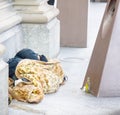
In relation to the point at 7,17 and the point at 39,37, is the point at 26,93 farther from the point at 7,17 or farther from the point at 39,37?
the point at 39,37

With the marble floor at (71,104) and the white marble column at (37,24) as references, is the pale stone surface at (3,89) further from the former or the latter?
the white marble column at (37,24)

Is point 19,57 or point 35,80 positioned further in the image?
point 19,57

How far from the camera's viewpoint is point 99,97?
3.96 m

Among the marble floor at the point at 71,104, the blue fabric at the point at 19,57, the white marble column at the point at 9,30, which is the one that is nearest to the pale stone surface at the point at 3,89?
the marble floor at the point at 71,104

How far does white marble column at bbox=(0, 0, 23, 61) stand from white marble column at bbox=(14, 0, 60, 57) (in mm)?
106

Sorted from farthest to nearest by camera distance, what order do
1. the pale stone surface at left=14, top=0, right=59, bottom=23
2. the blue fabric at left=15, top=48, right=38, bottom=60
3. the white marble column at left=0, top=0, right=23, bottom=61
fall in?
the pale stone surface at left=14, top=0, right=59, bottom=23 → the blue fabric at left=15, top=48, right=38, bottom=60 → the white marble column at left=0, top=0, right=23, bottom=61

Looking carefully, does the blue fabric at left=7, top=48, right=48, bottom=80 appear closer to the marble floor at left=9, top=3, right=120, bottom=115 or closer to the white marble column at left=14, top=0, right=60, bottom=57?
the marble floor at left=9, top=3, right=120, bottom=115

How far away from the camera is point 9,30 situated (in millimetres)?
4434

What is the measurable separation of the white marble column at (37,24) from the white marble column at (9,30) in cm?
11

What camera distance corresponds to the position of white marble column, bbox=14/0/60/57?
488 cm

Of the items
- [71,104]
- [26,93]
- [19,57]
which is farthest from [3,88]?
[19,57]

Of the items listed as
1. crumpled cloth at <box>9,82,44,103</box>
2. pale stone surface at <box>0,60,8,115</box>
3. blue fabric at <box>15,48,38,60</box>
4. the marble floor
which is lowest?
the marble floor

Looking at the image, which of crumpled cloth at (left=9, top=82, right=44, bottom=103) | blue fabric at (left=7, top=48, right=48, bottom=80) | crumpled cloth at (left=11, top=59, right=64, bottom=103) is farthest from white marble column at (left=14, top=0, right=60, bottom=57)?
crumpled cloth at (left=9, top=82, right=44, bottom=103)

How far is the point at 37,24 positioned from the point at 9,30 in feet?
1.92
